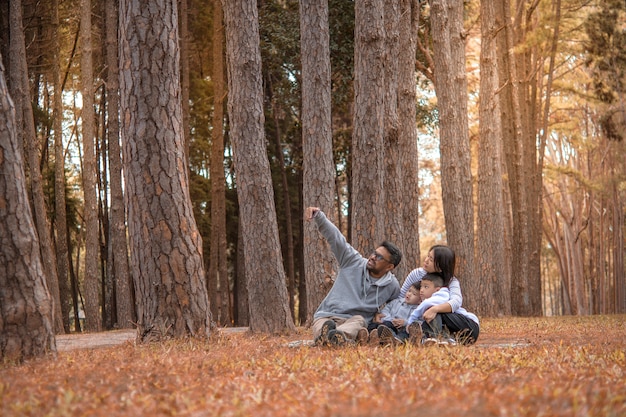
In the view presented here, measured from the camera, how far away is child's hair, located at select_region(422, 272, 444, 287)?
8.29 metres

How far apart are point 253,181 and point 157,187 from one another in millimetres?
2691

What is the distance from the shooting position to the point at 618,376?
521cm

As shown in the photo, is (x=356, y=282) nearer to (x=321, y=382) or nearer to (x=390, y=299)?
(x=390, y=299)

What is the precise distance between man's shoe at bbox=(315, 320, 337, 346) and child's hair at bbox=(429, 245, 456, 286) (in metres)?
1.35

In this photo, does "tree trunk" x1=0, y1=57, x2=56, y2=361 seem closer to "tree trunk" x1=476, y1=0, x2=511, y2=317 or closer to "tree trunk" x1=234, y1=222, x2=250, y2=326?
"tree trunk" x1=476, y1=0, x2=511, y2=317

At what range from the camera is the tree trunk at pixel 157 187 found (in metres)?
8.11

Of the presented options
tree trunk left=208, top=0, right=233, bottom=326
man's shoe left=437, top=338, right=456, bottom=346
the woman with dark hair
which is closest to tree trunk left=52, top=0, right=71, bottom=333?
tree trunk left=208, top=0, right=233, bottom=326

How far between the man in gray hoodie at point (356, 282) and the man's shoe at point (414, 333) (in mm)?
477

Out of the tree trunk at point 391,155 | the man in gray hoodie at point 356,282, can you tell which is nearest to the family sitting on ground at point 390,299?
the man in gray hoodie at point 356,282

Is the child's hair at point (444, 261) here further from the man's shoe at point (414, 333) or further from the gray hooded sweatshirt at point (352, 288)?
the man's shoe at point (414, 333)

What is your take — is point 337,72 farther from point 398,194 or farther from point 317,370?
point 317,370

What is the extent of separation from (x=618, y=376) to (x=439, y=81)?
1269 centimetres

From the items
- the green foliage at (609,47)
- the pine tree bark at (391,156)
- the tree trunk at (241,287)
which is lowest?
the tree trunk at (241,287)

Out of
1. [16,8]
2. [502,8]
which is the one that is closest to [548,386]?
[16,8]
